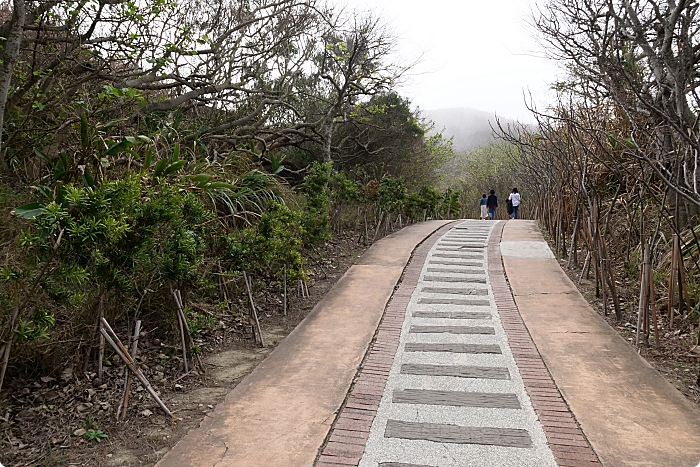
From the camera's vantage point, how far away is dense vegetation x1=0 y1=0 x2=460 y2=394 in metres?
2.65

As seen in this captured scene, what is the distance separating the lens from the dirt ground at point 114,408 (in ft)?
8.32

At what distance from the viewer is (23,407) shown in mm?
2881

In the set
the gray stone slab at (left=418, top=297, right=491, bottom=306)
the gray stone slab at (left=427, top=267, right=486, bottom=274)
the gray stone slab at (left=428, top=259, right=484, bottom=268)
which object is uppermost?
the gray stone slab at (left=428, top=259, right=484, bottom=268)

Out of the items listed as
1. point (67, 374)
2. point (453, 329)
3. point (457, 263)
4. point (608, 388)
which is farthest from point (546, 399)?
point (457, 263)

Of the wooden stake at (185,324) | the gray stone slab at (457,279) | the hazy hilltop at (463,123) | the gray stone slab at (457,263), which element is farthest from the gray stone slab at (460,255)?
the hazy hilltop at (463,123)

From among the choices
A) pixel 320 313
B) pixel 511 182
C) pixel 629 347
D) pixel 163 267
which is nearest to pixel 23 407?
pixel 163 267

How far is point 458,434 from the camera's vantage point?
281 cm

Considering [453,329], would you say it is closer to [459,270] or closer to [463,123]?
[459,270]

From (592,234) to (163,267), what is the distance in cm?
424

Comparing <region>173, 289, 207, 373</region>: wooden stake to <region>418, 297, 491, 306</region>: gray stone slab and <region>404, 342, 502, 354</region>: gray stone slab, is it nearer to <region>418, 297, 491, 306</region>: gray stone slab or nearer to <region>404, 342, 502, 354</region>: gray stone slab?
<region>404, 342, 502, 354</region>: gray stone slab

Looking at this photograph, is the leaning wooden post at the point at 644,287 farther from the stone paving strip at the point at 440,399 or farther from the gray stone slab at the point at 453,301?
the gray stone slab at the point at 453,301

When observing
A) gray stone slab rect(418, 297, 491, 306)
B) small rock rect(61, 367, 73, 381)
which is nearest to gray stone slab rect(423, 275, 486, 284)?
gray stone slab rect(418, 297, 491, 306)

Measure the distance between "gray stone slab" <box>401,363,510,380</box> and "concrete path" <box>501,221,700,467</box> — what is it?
39 cm

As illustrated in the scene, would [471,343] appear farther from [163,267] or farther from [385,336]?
[163,267]
